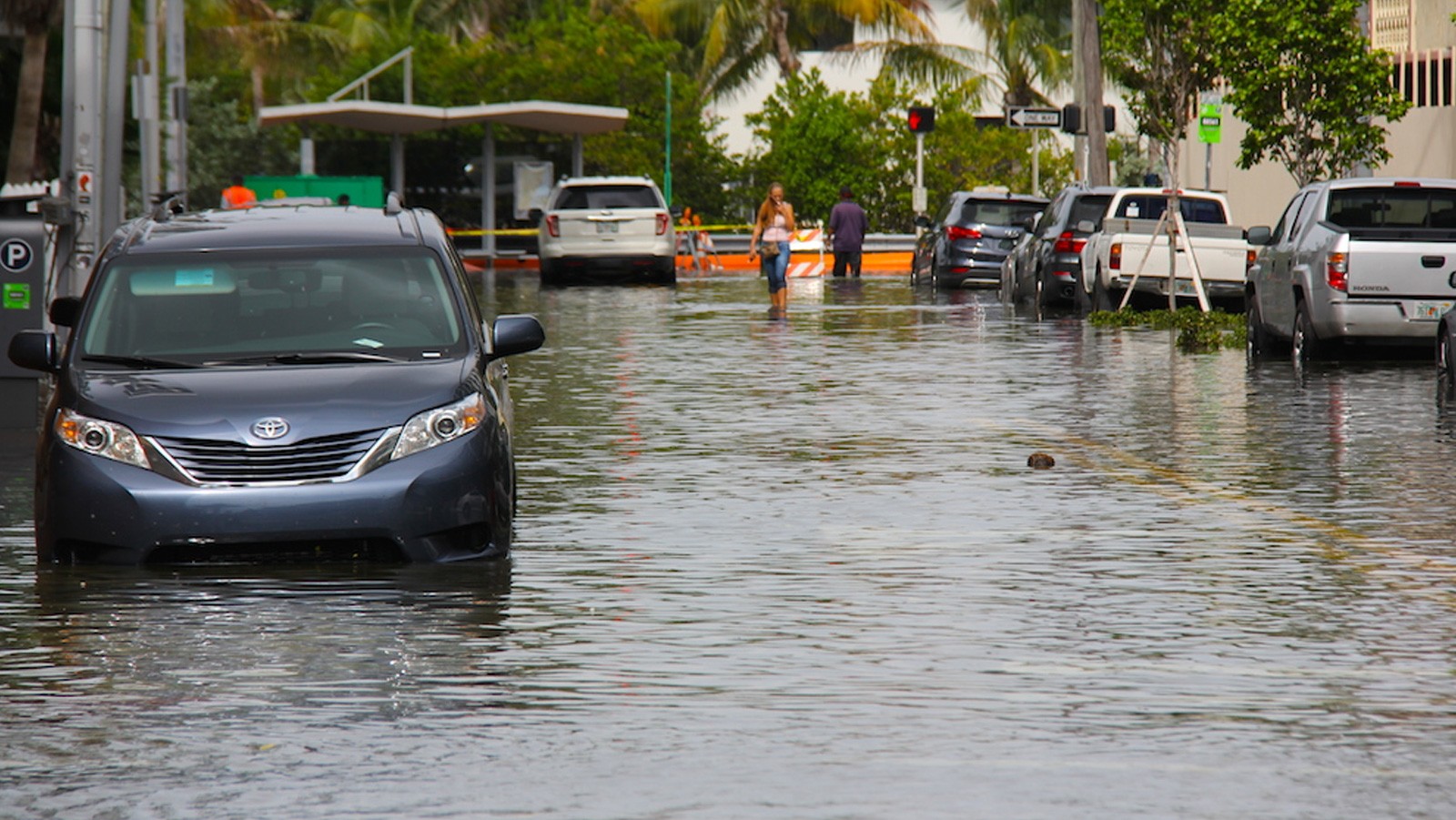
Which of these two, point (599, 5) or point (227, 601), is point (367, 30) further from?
point (227, 601)

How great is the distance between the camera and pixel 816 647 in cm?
895

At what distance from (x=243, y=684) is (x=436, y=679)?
22.8 inches

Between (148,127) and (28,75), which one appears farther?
(28,75)

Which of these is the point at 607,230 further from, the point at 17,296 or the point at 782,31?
the point at 782,31

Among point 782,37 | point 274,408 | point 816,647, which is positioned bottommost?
point 816,647

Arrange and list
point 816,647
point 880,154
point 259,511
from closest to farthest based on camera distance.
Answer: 1. point 816,647
2. point 259,511
3. point 880,154

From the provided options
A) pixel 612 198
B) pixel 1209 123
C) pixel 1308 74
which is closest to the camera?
pixel 1209 123

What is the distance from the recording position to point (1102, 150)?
43.0 m

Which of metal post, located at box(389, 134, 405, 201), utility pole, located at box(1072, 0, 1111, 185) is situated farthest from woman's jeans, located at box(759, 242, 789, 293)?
metal post, located at box(389, 134, 405, 201)

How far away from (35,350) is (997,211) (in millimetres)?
29840

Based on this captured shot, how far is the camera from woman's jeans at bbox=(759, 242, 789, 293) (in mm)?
33281

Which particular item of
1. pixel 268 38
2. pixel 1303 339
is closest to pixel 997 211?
pixel 1303 339

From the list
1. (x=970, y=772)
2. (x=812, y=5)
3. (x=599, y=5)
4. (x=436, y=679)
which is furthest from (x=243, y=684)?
(x=599, y=5)

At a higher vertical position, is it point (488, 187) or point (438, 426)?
point (488, 187)
